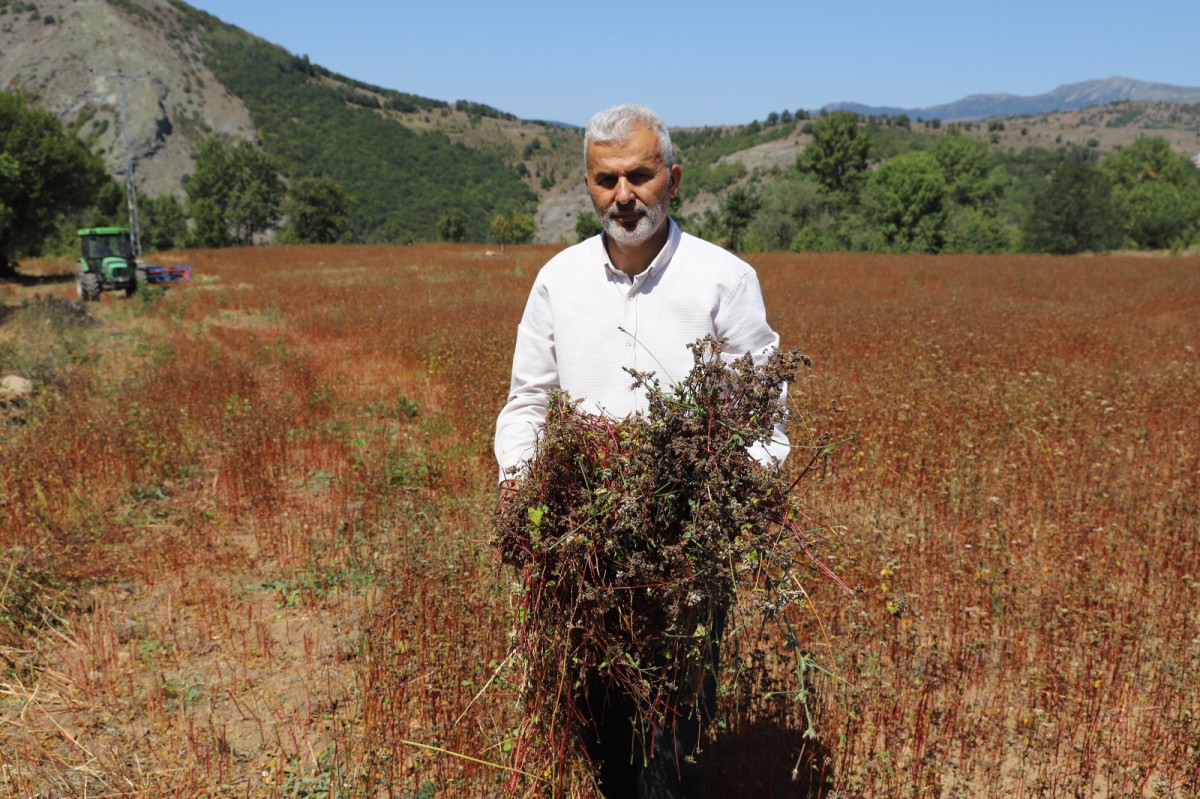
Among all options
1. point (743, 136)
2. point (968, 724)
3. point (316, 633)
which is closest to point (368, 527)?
point (316, 633)

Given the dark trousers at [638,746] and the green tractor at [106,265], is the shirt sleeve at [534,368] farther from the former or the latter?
the green tractor at [106,265]

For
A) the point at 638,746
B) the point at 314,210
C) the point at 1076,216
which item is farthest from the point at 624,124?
the point at 314,210

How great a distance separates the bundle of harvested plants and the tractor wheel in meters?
23.9

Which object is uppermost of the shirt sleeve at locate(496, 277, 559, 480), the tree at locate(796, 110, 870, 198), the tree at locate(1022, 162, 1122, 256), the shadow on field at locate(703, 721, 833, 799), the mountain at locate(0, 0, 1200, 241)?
the mountain at locate(0, 0, 1200, 241)

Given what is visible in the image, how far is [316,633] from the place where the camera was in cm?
403

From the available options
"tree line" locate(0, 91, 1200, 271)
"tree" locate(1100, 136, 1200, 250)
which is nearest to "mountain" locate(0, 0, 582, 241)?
"tree line" locate(0, 91, 1200, 271)

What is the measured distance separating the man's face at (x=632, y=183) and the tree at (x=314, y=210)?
7412 cm

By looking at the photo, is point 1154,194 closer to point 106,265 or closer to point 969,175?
point 969,175

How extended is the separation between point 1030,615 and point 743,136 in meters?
167

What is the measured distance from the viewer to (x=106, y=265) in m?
20.8

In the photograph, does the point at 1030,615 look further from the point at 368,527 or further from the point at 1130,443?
the point at 368,527

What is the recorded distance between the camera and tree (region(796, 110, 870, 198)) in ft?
230

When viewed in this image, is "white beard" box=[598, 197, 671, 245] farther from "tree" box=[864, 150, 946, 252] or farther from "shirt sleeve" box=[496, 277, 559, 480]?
"tree" box=[864, 150, 946, 252]

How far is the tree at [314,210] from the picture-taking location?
228ft
